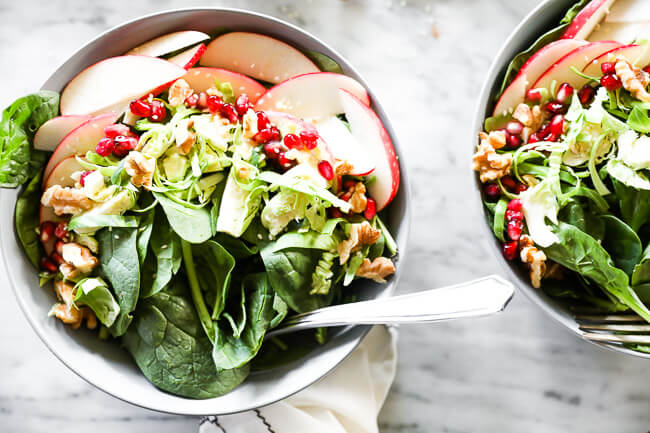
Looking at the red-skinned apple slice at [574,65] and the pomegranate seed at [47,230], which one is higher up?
the red-skinned apple slice at [574,65]

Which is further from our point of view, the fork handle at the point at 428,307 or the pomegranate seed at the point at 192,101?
the pomegranate seed at the point at 192,101

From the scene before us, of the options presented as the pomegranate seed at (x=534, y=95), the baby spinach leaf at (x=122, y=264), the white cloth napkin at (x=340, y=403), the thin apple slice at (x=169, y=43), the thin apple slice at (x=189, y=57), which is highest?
the thin apple slice at (x=169, y=43)

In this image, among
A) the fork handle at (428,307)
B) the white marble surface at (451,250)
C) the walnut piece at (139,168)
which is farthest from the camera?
the white marble surface at (451,250)

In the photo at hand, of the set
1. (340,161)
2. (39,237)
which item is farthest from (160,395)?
(340,161)

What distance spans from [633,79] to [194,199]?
0.97 meters

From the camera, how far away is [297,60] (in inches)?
57.4

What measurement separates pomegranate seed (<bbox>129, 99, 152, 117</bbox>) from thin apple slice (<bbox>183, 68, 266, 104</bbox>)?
0.12 meters

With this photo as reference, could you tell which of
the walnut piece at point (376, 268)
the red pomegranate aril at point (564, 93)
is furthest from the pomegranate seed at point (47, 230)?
the red pomegranate aril at point (564, 93)

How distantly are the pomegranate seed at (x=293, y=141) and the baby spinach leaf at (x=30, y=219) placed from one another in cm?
56

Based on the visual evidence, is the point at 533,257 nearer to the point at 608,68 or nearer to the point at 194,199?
the point at 608,68

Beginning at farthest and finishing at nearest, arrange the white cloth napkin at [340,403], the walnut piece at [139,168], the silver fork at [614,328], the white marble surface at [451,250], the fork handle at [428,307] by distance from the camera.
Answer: the white marble surface at [451,250]
the white cloth napkin at [340,403]
the silver fork at [614,328]
the walnut piece at [139,168]
the fork handle at [428,307]

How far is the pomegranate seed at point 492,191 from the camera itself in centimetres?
141

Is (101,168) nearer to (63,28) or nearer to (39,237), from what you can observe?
(39,237)

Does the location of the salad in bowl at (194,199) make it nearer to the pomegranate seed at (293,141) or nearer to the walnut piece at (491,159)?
the pomegranate seed at (293,141)
